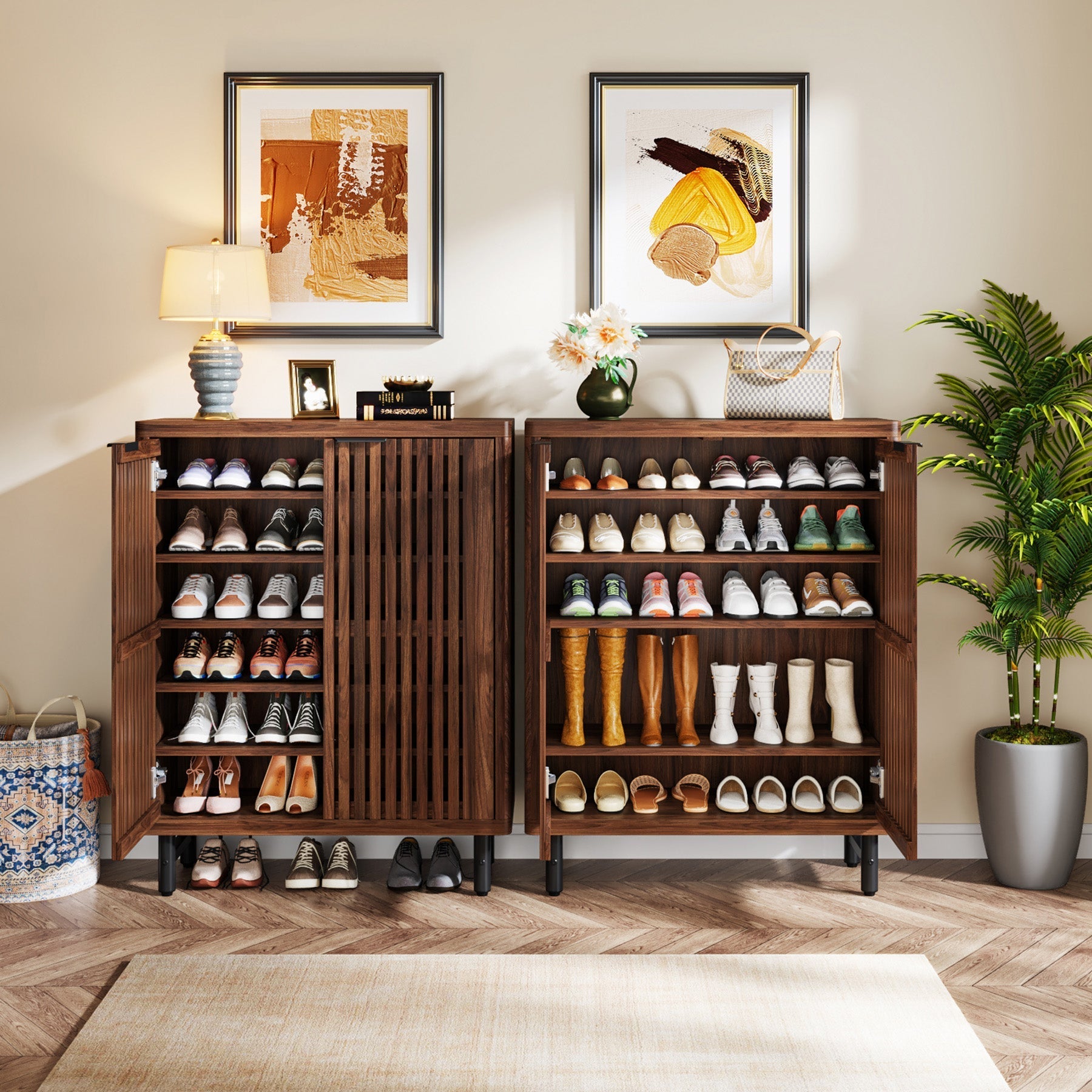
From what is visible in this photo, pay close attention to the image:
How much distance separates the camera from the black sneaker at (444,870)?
9.99 ft

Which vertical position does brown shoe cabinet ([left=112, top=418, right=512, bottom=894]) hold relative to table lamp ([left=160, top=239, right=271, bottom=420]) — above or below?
below

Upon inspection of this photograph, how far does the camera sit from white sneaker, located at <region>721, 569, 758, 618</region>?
2.98 metres

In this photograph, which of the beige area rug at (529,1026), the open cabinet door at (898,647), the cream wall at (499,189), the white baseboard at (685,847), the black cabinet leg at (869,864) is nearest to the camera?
the beige area rug at (529,1026)

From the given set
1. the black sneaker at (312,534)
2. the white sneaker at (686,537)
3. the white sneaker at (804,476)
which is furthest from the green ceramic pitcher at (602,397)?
the black sneaker at (312,534)

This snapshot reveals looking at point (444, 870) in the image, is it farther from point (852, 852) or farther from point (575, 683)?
point (852, 852)

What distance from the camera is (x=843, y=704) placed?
120 inches

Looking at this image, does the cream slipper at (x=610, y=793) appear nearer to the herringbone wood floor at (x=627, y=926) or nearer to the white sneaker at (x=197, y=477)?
the herringbone wood floor at (x=627, y=926)

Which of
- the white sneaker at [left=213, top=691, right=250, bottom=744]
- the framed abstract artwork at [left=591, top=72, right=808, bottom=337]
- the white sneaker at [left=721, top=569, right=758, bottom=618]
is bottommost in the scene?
the white sneaker at [left=213, top=691, right=250, bottom=744]

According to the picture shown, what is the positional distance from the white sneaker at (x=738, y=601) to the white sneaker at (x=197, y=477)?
5.00ft

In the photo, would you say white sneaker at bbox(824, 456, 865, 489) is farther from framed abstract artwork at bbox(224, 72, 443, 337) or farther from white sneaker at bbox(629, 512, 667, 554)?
framed abstract artwork at bbox(224, 72, 443, 337)

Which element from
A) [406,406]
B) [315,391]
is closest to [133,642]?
[315,391]

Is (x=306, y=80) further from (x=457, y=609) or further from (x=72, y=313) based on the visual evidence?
(x=457, y=609)

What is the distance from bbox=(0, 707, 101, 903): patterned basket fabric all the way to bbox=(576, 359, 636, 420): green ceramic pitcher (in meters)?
1.77

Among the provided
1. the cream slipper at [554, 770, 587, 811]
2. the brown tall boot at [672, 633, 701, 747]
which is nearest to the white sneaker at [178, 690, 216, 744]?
the cream slipper at [554, 770, 587, 811]
